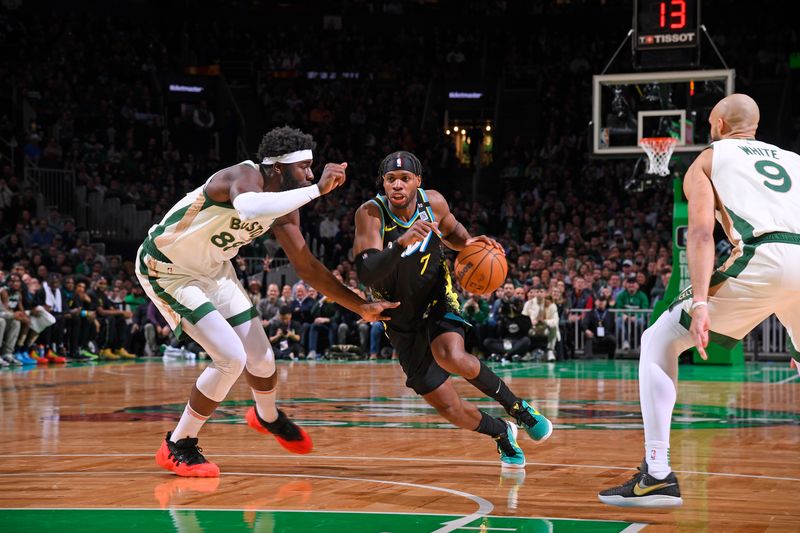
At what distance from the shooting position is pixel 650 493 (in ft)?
16.2

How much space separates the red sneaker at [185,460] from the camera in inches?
232

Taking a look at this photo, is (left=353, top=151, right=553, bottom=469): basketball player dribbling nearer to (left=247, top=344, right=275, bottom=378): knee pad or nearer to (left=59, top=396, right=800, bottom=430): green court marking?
(left=247, top=344, right=275, bottom=378): knee pad

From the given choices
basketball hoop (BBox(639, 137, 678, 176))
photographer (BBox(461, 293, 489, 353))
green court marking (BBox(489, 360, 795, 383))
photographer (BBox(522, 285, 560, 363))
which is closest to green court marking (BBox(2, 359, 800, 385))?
green court marking (BBox(489, 360, 795, 383))

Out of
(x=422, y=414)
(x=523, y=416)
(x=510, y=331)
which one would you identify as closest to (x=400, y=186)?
(x=523, y=416)

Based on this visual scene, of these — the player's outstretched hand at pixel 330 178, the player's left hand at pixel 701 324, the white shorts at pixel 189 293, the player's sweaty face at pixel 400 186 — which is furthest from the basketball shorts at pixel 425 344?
the player's left hand at pixel 701 324

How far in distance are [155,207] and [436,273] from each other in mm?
19828

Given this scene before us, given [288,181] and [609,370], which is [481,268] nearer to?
[288,181]

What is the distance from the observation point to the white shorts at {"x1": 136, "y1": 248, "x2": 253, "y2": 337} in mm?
6020

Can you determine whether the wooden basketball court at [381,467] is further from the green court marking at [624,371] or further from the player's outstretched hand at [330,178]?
the green court marking at [624,371]

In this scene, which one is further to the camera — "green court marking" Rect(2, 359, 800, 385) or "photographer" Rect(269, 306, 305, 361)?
"photographer" Rect(269, 306, 305, 361)

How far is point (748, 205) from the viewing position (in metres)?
4.79

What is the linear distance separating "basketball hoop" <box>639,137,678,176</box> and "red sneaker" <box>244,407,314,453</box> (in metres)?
11.0

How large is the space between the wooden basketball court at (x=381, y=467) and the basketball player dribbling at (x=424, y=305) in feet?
1.13

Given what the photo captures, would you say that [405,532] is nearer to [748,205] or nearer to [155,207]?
[748,205]
